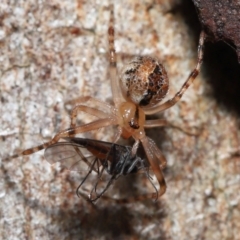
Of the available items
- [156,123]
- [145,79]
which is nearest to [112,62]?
[145,79]

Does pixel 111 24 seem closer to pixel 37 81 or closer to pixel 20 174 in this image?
pixel 37 81

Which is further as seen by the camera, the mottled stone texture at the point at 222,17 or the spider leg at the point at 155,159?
the spider leg at the point at 155,159

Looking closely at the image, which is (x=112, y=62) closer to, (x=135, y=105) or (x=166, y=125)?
(x=135, y=105)

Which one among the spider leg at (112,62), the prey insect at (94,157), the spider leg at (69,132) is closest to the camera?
the prey insect at (94,157)

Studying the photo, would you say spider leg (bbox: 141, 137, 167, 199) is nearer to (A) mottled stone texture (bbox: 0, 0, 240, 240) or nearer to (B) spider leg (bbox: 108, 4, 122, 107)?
(A) mottled stone texture (bbox: 0, 0, 240, 240)

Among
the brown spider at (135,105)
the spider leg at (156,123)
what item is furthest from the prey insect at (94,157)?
the spider leg at (156,123)

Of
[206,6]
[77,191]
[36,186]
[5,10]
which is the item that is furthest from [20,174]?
[206,6]

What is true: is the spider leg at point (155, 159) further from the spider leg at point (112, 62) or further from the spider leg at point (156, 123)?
the spider leg at point (112, 62)
